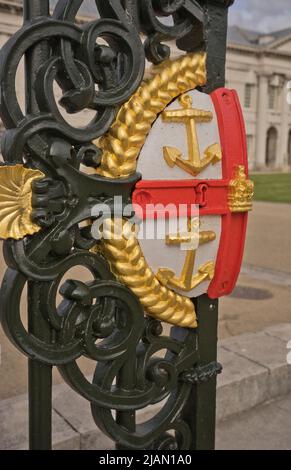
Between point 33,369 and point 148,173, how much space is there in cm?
48

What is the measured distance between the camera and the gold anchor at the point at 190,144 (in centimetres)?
108

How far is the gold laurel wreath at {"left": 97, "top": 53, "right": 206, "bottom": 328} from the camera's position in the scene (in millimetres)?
1026

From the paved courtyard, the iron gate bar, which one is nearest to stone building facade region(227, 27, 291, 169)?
the paved courtyard

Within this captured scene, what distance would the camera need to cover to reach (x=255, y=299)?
4.11 meters

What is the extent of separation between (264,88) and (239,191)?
31701mm

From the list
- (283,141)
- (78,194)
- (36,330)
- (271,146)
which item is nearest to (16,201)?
(78,194)

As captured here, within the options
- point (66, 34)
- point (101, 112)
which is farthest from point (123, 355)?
point (66, 34)

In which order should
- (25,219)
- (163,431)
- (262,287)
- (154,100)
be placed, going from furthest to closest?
1. (262,287)
2. (163,431)
3. (154,100)
4. (25,219)

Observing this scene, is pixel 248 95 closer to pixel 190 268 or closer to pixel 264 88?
pixel 264 88

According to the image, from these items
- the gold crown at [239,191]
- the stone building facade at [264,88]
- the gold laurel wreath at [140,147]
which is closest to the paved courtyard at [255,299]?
the gold laurel wreath at [140,147]

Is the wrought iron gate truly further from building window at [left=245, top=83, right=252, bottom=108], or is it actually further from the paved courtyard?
building window at [left=245, top=83, right=252, bottom=108]

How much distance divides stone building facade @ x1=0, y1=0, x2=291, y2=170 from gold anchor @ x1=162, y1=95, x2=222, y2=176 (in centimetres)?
2867
